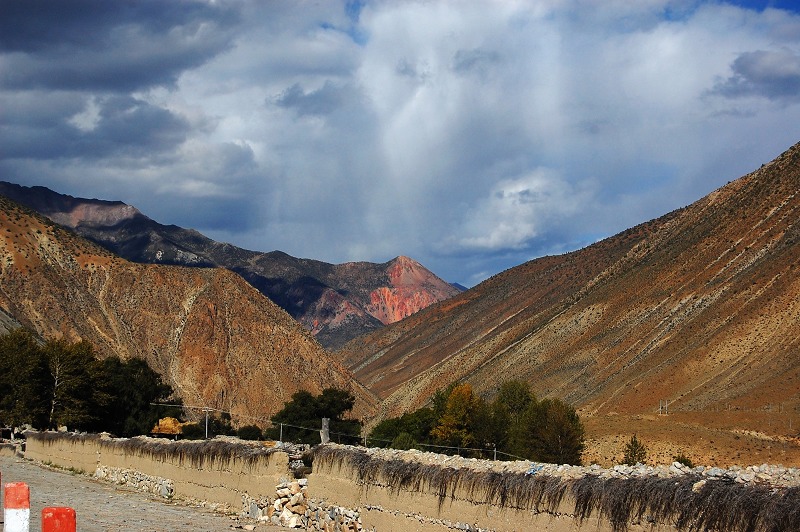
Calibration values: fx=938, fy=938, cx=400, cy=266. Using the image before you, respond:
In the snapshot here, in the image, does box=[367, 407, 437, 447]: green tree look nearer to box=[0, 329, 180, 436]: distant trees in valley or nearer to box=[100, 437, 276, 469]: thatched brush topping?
box=[0, 329, 180, 436]: distant trees in valley

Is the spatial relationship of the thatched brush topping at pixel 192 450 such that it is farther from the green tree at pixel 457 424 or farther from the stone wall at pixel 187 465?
the green tree at pixel 457 424

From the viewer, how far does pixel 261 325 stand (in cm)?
10206

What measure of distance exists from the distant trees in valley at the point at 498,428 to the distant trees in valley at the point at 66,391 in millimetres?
13578

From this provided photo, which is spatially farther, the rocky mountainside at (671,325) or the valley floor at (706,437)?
the rocky mountainside at (671,325)

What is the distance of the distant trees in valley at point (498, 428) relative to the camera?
52312 millimetres

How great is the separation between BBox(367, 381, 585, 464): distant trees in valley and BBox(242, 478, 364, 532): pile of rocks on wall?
92.5 ft

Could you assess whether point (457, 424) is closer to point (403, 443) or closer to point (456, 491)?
point (403, 443)

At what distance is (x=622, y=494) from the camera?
11.1 meters

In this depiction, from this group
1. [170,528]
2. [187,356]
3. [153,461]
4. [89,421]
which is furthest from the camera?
[187,356]

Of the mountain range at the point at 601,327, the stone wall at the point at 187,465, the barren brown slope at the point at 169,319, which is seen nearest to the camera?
the stone wall at the point at 187,465

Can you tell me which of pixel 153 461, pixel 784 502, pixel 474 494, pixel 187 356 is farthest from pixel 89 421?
pixel 187 356

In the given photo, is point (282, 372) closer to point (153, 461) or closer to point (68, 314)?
point (68, 314)

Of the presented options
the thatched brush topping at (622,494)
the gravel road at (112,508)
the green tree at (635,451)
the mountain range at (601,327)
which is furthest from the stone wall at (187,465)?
the mountain range at (601,327)

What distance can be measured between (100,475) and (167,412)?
127 ft
